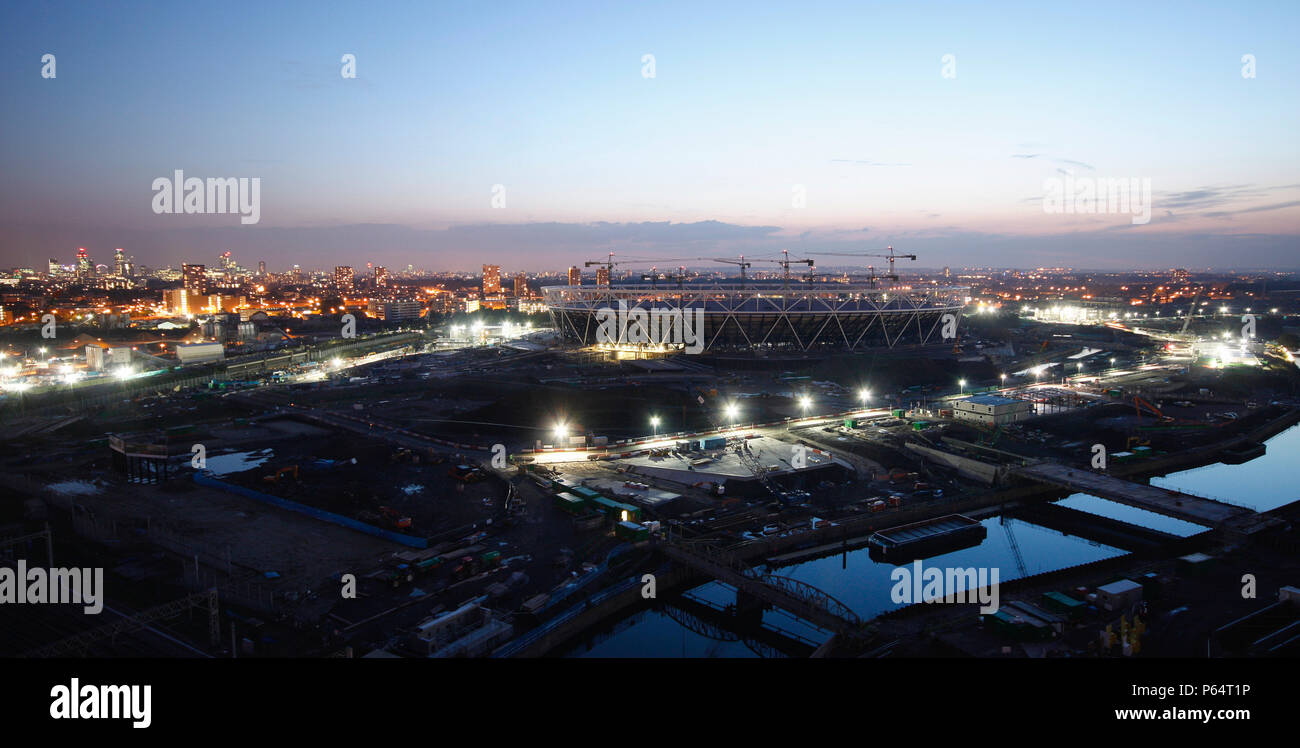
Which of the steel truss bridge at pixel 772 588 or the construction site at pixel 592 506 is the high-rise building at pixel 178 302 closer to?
the construction site at pixel 592 506

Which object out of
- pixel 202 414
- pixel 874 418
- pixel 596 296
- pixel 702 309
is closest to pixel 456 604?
pixel 874 418

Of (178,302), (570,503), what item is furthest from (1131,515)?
(178,302)

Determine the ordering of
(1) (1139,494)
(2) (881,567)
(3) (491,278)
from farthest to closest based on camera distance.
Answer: (3) (491,278) < (1) (1139,494) < (2) (881,567)

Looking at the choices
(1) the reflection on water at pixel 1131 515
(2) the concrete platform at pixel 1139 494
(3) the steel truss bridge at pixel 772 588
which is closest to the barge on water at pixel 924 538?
(3) the steel truss bridge at pixel 772 588

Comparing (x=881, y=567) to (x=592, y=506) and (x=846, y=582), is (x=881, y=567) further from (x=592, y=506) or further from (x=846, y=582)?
(x=592, y=506)

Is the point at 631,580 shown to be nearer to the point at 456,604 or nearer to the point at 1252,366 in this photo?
the point at 456,604

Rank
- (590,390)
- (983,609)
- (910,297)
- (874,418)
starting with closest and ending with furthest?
(983,609) → (874,418) → (590,390) → (910,297)

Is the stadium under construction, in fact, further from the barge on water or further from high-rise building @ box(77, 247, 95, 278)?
high-rise building @ box(77, 247, 95, 278)

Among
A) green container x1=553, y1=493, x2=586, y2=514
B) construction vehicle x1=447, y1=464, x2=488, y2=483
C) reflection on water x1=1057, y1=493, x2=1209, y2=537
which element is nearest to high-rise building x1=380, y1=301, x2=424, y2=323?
construction vehicle x1=447, y1=464, x2=488, y2=483

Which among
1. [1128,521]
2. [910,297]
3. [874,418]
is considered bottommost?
[1128,521]
